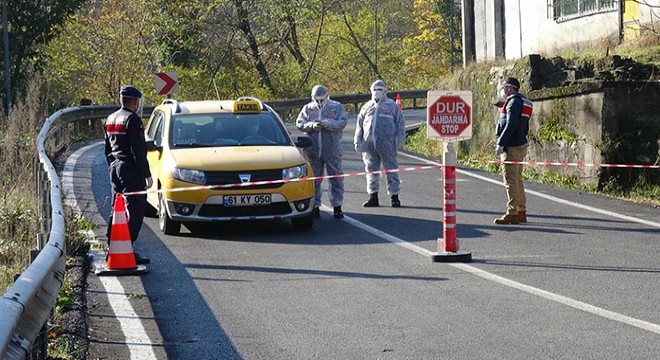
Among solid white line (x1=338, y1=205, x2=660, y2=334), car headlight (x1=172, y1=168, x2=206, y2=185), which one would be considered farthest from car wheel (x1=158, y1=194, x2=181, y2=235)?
solid white line (x1=338, y1=205, x2=660, y2=334)

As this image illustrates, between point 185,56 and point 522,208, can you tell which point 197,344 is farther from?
point 185,56

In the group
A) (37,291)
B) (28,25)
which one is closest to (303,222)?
(37,291)

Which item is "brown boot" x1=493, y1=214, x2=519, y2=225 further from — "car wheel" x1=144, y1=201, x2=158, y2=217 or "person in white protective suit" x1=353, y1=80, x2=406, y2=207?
"car wheel" x1=144, y1=201, x2=158, y2=217

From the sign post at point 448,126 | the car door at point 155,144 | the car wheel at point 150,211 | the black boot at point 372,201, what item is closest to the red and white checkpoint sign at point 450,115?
the sign post at point 448,126

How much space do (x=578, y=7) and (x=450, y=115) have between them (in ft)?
44.2

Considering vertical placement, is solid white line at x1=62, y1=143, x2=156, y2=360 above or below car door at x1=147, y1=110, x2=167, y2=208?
below

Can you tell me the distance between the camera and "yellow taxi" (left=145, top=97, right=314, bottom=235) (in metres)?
14.2

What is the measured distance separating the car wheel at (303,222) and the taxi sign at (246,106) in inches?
73.7

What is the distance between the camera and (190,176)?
14.3m

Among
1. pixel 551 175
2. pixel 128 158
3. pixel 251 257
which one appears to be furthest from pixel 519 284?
pixel 551 175

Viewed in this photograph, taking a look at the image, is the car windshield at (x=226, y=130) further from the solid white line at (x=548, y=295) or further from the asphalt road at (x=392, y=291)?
the solid white line at (x=548, y=295)

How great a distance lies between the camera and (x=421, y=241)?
44.5 feet

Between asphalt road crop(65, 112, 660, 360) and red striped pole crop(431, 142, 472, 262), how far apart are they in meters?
0.15

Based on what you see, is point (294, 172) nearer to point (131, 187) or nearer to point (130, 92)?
point (131, 187)
